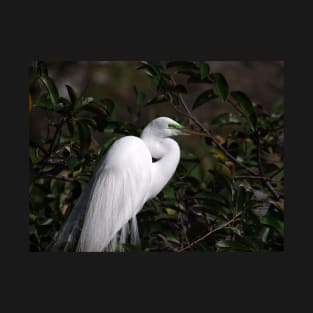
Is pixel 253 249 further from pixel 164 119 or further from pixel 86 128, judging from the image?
pixel 86 128

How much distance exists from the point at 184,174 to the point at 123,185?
420 mm

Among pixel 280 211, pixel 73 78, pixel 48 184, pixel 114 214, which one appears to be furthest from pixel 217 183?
pixel 73 78

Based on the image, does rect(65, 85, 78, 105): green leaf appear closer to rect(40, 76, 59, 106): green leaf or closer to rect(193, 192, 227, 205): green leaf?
rect(40, 76, 59, 106): green leaf

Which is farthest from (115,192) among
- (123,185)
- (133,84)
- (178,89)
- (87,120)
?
(133,84)

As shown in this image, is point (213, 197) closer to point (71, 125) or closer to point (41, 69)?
point (71, 125)

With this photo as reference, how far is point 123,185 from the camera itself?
286cm

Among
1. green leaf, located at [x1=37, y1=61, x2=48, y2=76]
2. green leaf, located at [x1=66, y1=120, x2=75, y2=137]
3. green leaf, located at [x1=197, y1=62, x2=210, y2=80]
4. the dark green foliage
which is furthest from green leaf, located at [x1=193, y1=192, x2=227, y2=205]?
green leaf, located at [x1=37, y1=61, x2=48, y2=76]

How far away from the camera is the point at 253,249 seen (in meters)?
2.90

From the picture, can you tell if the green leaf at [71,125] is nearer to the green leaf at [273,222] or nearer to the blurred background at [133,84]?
the blurred background at [133,84]

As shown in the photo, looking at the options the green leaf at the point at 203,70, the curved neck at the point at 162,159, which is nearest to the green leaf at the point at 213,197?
the curved neck at the point at 162,159

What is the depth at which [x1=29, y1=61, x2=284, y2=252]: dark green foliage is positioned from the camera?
2875 mm

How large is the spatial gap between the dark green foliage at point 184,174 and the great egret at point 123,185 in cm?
13

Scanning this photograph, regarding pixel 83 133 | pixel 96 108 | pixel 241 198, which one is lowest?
pixel 241 198

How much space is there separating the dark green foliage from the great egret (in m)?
0.13
